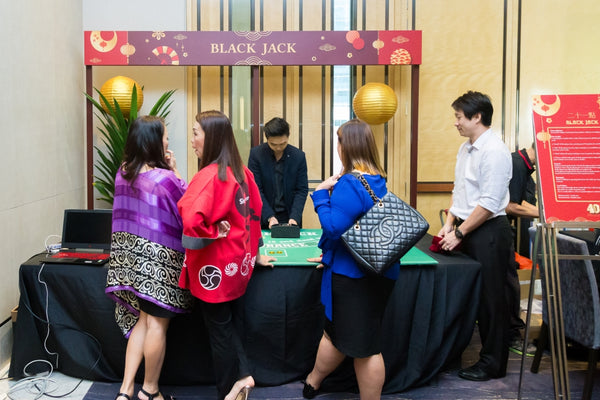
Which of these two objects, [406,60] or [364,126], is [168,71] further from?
[364,126]

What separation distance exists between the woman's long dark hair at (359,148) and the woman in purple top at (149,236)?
31.5 inches

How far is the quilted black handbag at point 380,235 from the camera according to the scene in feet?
6.41

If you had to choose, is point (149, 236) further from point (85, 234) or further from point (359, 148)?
point (359, 148)

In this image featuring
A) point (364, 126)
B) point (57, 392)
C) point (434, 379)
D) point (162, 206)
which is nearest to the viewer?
point (364, 126)

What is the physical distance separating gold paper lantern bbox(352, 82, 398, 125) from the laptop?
2.35 m

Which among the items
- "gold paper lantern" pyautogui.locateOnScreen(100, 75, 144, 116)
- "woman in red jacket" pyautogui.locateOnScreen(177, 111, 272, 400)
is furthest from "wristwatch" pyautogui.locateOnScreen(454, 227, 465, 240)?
"gold paper lantern" pyautogui.locateOnScreen(100, 75, 144, 116)

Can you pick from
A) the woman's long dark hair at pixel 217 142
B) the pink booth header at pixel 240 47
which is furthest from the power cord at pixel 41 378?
the pink booth header at pixel 240 47

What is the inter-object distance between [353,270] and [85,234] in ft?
5.32

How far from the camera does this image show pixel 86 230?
9.25 ft

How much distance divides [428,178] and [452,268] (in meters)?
2.50

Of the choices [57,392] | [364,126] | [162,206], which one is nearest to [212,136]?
[162,206]

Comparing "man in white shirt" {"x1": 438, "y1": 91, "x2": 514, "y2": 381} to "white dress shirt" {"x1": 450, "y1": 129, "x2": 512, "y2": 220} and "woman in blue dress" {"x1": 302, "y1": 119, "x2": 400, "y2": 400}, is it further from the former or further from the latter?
"woman in blue dress" {"x1": 302, "y1": 119, "x2": 400, "y2": 400}

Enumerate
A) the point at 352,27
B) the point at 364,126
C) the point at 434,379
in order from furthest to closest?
the point at 352,27 < the point at 434,379 < the point at 364,126

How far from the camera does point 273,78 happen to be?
193 inches
